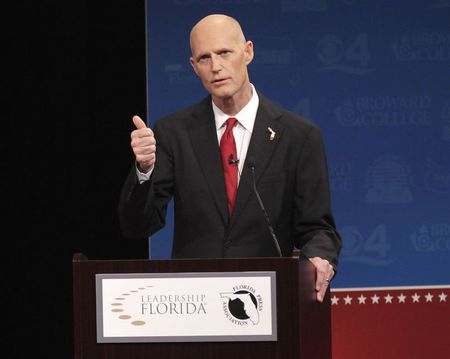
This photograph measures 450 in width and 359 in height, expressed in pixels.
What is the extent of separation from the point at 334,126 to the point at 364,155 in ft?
0.63

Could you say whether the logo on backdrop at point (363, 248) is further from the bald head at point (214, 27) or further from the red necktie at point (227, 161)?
the bald head at point (214, 27)

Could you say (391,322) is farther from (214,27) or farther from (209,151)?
(214,27)

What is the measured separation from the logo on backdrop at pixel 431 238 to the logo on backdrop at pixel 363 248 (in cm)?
15

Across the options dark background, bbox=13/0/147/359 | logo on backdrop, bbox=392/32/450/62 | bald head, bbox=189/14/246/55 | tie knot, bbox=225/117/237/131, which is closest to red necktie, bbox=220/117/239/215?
tie knot, bbox=225/117/237/131

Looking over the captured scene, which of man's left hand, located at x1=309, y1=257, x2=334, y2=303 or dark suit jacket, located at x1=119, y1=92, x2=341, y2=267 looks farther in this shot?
dark suit jacket, located at x1=119, y1=92, x2=341, y2=267

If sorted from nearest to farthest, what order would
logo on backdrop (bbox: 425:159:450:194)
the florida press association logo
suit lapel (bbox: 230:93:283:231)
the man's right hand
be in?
the florida press association logo → the man's right hand → suit lapel (bbox: 230:93:283:231) → logo on backdrop (bbox: 425:159:450:194)

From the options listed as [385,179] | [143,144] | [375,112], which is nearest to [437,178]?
[385,179]

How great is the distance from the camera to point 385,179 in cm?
471

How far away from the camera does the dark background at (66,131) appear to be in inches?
182

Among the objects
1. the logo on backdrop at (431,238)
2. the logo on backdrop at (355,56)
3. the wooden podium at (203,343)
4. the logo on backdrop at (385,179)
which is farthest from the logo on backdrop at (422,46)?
the wooden podium at (203,343)

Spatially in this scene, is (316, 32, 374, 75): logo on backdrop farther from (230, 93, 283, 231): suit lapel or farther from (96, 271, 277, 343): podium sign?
(96, 271, 277, 343): podium sign

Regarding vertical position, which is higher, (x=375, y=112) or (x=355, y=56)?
(x=355, y=56)

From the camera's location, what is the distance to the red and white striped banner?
4.70m

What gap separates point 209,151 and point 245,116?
164 millimetres
